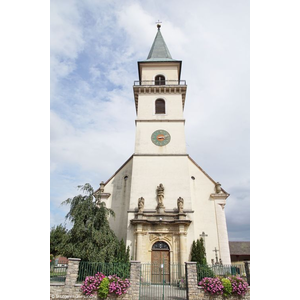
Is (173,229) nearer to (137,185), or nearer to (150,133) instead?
(137,185)

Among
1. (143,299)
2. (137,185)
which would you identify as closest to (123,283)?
(143,299)

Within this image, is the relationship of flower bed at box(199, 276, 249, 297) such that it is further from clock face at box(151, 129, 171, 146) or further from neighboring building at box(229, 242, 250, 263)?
neighboring building at box(229, 242, 250, 263)

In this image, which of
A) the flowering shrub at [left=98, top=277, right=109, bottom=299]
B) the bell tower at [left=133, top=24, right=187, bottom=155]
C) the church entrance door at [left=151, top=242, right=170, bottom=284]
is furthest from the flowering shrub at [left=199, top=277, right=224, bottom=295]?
the bell tower at [left=133, top=24, right=187, bottom=155]

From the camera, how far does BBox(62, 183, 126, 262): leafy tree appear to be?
12891 mm

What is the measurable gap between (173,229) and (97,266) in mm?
6616

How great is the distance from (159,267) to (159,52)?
22.4 m

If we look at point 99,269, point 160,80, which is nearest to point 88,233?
point 99,269

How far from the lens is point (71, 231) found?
13.7 metres

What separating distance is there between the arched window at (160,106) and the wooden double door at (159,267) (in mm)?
12457

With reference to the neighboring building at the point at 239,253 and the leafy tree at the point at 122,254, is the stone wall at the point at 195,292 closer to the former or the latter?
the leafy tree at the point at 122,254

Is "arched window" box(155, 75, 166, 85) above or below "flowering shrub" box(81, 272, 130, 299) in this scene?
above

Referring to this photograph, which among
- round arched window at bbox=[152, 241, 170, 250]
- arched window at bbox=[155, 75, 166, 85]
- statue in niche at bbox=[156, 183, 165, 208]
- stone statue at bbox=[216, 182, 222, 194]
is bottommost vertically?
round arched window at bbox=[152, 241, 170, 250]

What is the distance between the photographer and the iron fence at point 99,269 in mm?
11742
